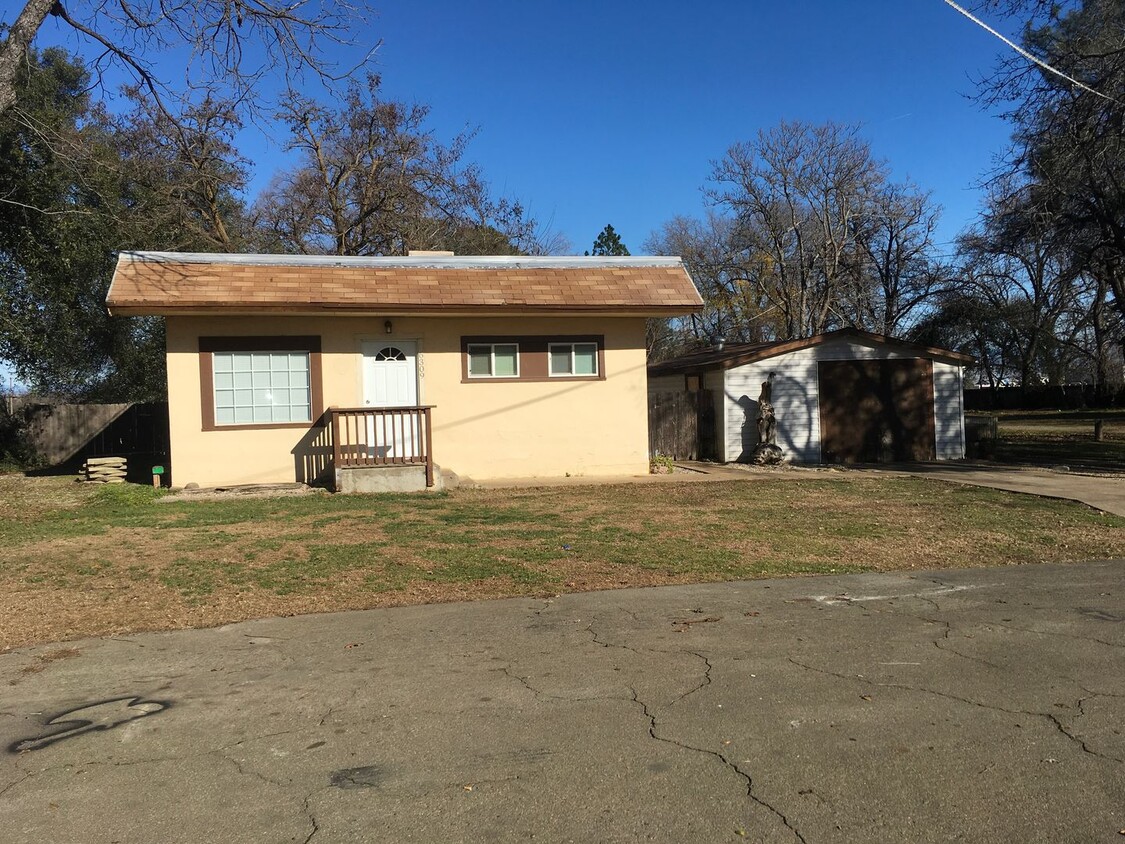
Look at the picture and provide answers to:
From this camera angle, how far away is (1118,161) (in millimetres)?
15578

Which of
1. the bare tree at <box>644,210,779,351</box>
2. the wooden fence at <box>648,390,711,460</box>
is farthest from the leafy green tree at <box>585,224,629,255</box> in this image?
the wooden fence at <box>648,390,711,460</box>

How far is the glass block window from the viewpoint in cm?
1402

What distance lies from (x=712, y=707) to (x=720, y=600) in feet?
7.82

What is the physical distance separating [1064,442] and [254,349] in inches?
863

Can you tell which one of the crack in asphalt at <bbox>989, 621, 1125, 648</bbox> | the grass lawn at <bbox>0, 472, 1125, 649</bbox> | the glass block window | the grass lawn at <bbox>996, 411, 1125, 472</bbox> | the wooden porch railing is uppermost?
the glass block window

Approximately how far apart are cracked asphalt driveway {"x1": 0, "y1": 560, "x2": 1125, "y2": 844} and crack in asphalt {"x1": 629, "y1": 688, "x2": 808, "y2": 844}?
0.05 feet

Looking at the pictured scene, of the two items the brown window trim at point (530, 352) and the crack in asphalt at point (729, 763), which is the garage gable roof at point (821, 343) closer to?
the brown window trim at point (530, 352)

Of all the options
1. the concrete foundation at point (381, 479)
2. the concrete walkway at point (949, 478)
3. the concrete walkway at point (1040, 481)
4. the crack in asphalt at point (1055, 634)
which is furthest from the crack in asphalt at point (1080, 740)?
the concrete foundation at point (381, 479)

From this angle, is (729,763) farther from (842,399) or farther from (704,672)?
(842,399)

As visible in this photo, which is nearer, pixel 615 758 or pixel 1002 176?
pixel 615 758

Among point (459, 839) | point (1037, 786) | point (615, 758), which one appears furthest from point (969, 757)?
point (459, 839)

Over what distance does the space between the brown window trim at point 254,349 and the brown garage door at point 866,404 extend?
1118 cm

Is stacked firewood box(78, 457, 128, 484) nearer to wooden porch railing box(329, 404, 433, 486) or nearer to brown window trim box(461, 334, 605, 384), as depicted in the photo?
wooden porch railing box(329, 404, 433, 486)

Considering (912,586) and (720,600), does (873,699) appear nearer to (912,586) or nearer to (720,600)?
(720,600)
